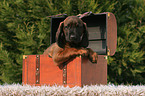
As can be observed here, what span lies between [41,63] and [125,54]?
99.3 inches

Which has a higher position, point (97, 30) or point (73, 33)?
point (97, 30)

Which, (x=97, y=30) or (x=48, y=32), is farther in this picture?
(x=48, y=32)

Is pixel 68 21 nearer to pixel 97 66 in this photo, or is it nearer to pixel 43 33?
pixel 97 66

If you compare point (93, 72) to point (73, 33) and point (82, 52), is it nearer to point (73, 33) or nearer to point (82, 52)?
point (82, 52)

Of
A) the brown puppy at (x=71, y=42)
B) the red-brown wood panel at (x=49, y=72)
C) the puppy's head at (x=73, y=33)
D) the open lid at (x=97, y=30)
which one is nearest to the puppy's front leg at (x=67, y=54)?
the brown puppy at (x=71, y=42)

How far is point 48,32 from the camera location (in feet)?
16.6

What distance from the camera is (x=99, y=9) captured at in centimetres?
482

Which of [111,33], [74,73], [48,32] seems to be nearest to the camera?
[74,73]

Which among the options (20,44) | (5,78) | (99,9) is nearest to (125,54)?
(99,9)

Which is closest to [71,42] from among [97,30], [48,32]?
[97,30]

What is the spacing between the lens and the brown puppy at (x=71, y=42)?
254 cm

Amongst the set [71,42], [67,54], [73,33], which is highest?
[73,33]

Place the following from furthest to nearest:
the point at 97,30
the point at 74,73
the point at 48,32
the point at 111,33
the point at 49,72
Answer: the point at 48,32 → the point at 97,30 → the point at 111,33 → the point at 49,72 → the point at 74,73

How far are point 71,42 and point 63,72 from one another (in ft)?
1.32
